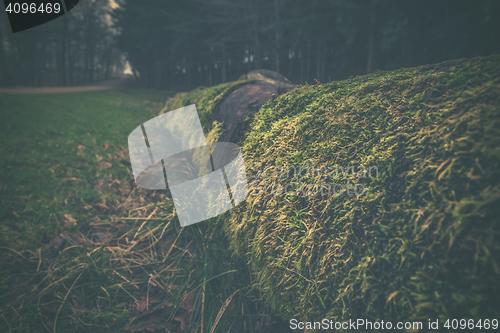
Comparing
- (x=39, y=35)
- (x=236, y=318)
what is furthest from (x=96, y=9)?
(x=236, y=318)

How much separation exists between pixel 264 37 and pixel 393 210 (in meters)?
21.3

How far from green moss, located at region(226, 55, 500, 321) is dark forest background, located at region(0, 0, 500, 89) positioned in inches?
30.4

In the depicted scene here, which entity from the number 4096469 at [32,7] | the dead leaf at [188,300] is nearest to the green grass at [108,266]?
the dead leaf at [188,300]

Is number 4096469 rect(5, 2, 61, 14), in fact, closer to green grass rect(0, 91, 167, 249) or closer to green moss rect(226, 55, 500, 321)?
green grass rect(0, 91, 167, 249)

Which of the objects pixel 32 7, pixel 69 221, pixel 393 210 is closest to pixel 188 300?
pixel 393 210

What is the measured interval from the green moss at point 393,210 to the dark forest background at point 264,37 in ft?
2.53

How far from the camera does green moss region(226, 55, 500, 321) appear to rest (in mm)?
743

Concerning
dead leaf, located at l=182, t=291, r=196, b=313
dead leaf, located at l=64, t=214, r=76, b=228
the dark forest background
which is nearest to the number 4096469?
dead leaf, located at l=64, t=214, r=76, b=228

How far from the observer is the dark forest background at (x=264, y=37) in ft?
26.3

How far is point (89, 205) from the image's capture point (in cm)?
288

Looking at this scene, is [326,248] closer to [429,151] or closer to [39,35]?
[429,151]

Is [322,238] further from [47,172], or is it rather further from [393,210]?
[47,172]

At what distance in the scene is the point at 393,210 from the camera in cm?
94

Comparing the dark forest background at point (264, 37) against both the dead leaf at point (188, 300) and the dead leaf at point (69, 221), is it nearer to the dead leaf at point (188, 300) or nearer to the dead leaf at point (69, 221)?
the dead leaf at point (188, 300)
